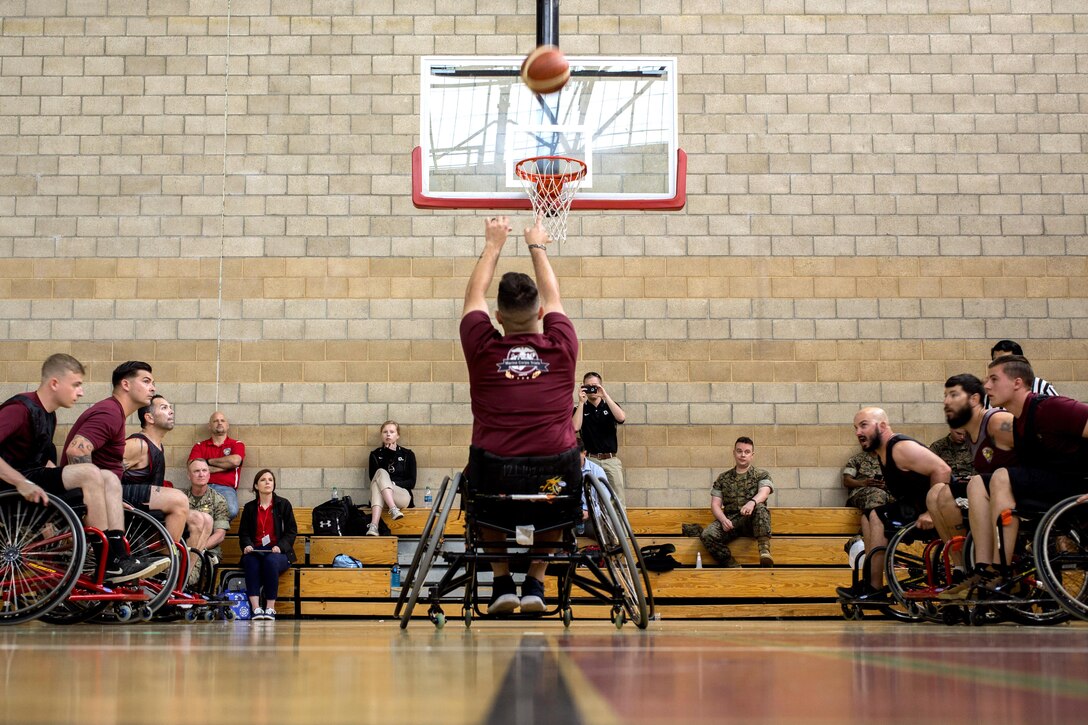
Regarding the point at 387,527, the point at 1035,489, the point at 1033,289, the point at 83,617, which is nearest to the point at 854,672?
the point at 1035,489

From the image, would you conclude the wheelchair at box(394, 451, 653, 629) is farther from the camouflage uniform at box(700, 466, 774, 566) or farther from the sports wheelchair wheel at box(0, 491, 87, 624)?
the camouflage uniform at box(700, 466, 774, 566)

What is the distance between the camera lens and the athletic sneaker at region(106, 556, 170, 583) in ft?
16.8

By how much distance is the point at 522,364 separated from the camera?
4.06 m

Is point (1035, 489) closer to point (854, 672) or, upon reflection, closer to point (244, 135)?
point (854, 672)

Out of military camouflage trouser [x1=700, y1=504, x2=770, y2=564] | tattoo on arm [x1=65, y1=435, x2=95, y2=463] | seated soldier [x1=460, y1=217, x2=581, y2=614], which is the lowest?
military camouflage trouser [x1=700, y1=504, x2=770, y2=564]

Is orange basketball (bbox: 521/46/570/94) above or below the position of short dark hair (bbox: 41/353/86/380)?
above

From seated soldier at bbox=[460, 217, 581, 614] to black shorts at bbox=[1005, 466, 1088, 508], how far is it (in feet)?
6.65

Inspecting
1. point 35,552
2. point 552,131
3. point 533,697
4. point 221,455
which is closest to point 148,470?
point 35,552

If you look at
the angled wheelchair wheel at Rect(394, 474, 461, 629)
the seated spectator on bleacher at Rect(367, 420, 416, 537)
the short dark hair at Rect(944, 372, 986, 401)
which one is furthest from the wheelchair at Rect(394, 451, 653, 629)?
the seated spectator on bleacher at Rect(367, 420, 416, 537)

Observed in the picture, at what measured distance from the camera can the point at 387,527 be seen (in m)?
9.05

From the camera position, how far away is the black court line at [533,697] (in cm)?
113

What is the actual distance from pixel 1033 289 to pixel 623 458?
13.5ft

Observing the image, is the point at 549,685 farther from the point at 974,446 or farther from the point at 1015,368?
the point at 974,446

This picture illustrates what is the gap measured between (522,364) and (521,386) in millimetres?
84
